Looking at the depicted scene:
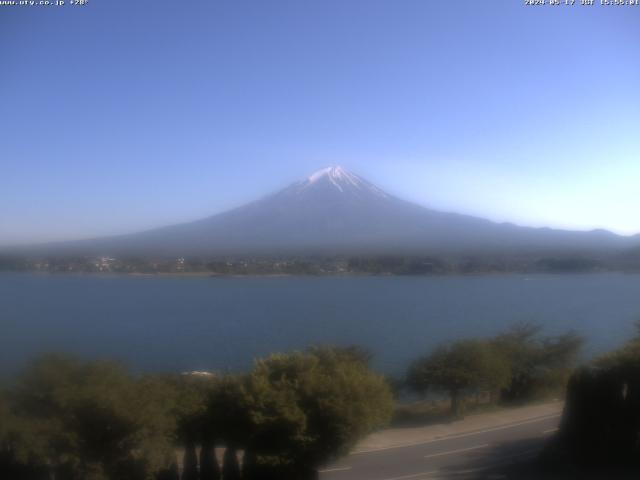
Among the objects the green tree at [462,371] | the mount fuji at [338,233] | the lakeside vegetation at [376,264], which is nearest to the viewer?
the green tree at [462,371]

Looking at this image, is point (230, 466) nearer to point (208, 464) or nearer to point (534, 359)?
point (208, 464)

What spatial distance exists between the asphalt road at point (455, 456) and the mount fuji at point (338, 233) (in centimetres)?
1368

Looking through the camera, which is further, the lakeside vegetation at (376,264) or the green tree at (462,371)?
the lakeside vegetation at (376,264)

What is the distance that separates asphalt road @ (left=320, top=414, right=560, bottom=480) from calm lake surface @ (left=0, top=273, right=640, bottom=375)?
336 centimetres

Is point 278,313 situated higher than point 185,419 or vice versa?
point 185,419

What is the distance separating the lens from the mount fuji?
21.9 metres

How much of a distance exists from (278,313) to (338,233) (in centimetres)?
1319

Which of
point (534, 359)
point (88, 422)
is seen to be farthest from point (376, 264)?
point (88, 422)

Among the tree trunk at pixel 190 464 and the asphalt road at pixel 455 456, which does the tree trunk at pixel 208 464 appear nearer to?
the tree trunk at pixel 190 464

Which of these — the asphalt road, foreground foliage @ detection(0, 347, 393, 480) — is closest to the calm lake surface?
foreground foliage @ detection(0, 347, 393, 480)

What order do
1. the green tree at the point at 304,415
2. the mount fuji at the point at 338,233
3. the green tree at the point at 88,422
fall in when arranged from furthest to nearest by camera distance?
the mount fuji at the point at 338,233
the green tree at the point at 304,415
the green tree at the point at 88,422

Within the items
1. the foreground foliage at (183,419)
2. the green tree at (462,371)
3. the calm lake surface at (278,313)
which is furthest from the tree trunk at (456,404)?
the foreground foliage at (183,419)

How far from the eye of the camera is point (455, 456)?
6824 mm

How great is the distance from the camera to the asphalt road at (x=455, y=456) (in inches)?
245
